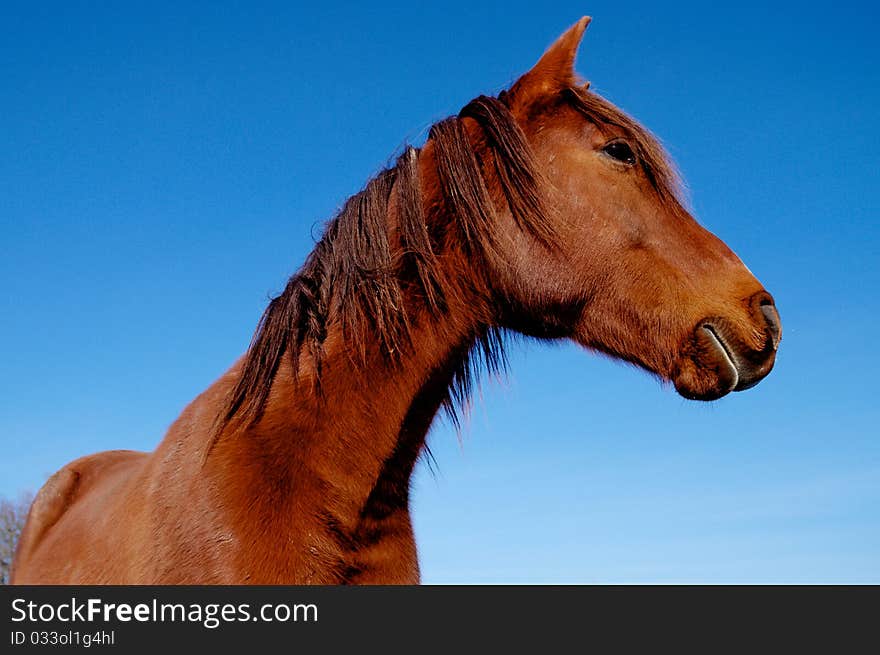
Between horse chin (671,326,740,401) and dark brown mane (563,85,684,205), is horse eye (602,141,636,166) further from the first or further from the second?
horse chin (671,326,740,401)

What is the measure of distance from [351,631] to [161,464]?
4.02ft

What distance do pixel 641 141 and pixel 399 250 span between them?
4.31ft

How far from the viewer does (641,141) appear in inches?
148

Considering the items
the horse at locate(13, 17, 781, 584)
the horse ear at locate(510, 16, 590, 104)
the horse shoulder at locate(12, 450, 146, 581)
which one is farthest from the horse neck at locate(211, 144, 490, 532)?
the horse shoulder at locate(12, 450, 146, 581)

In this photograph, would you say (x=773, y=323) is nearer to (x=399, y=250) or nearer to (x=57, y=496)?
(x=399, y=250)

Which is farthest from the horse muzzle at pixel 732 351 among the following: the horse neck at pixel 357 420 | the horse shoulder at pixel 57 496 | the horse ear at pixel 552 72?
the horse shoulder at pixel 57 496

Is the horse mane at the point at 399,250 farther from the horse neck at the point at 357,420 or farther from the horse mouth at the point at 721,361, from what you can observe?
the horse mouth at the point at 721,361

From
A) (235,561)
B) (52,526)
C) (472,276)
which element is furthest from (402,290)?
(52,526)

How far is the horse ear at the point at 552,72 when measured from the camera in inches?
152

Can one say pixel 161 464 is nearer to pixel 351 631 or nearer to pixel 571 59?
pixel 351 631

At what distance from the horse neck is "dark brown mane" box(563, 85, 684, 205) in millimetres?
906

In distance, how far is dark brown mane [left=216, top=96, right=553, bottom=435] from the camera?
132 inches

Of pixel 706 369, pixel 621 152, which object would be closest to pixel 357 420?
pixel 706 369

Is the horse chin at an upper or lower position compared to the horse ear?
lower
